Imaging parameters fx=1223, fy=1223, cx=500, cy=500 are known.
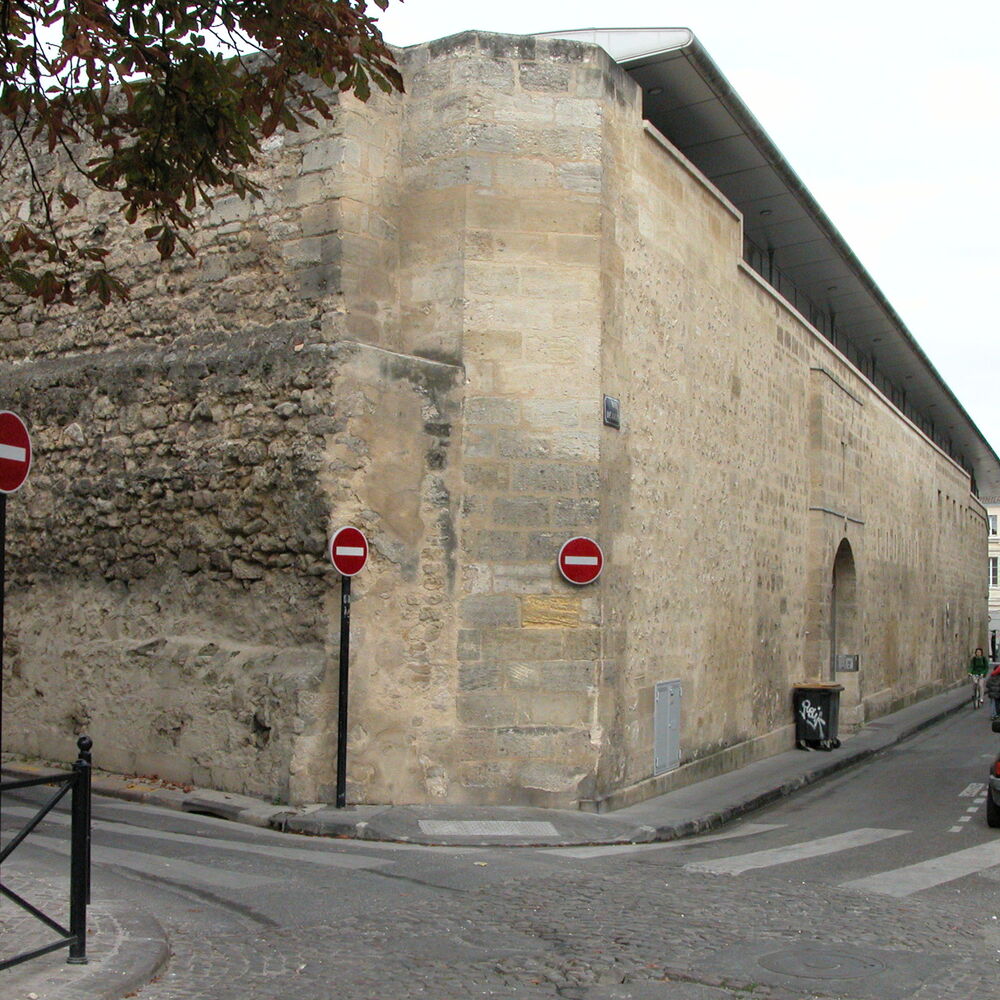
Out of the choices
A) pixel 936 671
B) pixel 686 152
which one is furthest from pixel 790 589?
pixel 936 671

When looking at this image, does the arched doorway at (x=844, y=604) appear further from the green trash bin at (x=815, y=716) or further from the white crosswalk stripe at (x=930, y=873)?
the white crosswalk stripe at (x=930, y=873)

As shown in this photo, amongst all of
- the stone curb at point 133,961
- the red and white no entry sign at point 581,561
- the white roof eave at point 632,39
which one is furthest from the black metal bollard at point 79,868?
the white roof eave at point 632,39

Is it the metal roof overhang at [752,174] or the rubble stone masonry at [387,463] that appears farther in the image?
the metal roof overhang at [752,174]

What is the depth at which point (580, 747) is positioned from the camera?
1079 centimetres

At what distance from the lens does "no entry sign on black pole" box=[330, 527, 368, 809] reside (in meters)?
10.0

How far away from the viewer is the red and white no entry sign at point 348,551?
1008 cm

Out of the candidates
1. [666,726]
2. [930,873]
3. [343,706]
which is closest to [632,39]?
[666,726]

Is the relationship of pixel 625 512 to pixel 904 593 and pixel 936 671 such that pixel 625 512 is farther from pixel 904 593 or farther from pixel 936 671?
pixel 936 671

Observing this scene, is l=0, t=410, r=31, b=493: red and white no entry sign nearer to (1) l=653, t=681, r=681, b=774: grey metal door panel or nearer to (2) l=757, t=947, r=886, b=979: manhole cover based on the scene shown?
(2) l=757, t=947, r=886, b=979: manhole cover

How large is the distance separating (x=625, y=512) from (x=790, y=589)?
682 centimetres

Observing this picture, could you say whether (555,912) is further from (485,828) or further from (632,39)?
(632,39)

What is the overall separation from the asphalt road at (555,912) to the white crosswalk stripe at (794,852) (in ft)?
0.08

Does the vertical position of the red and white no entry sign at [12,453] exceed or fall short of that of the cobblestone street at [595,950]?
it exceeds it

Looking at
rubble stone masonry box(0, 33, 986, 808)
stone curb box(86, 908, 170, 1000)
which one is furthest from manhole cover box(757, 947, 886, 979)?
rubble stone masonry box(0, 33, 986, 808)
